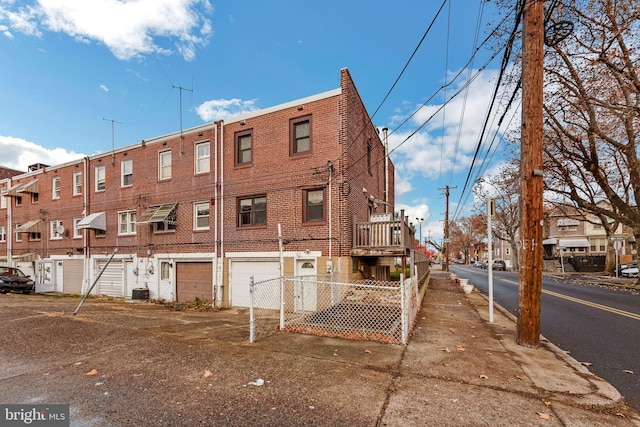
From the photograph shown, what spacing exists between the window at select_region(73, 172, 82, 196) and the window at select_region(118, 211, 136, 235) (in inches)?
175

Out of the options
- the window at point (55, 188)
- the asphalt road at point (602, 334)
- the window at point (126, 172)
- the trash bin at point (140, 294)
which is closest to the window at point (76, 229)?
the window at point (55, 188)

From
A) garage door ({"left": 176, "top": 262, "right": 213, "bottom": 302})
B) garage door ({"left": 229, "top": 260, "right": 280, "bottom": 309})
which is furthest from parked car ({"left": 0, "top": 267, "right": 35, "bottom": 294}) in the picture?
garage door ({"left": 229, "top": 260, "right": 280, "bottom": 309})

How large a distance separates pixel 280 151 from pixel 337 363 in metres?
8.84

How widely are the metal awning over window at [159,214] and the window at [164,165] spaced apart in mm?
1538

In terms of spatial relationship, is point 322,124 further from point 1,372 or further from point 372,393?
point 1,372

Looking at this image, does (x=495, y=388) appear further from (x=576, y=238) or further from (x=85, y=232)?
(x=576, y=238)

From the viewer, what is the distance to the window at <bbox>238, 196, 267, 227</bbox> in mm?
12805

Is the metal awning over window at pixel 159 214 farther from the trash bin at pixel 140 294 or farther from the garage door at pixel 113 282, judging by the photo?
the garage door at pixel 113 282

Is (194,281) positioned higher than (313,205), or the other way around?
(313,205)

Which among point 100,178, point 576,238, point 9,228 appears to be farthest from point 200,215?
point 576,238

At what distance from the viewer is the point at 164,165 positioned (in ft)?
50.9

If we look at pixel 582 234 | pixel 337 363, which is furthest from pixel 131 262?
pixel 582 234

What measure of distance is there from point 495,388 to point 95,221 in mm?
19097

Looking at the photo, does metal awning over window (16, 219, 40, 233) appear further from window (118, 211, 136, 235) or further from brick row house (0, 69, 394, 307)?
window (118, 211, 136, 235)
